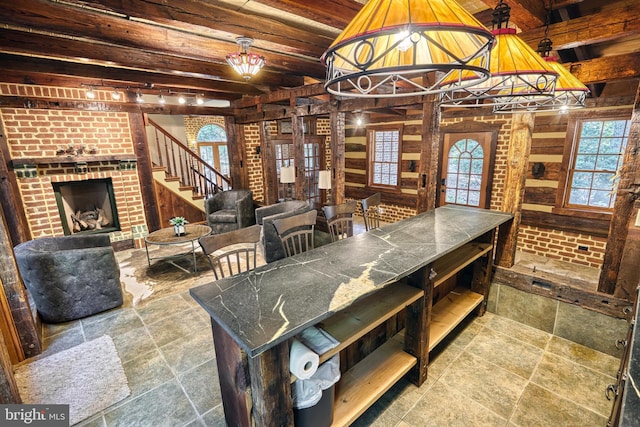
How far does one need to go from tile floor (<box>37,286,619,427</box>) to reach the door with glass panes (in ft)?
9.08

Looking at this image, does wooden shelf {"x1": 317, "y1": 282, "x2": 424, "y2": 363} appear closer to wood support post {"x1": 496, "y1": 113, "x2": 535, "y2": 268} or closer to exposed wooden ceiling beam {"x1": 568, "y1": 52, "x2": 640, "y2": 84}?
wood support post {"x1": 496, "y1": 113, "x2": 535, "y2": 268}

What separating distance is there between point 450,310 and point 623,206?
4.75 ft

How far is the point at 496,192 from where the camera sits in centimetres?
479

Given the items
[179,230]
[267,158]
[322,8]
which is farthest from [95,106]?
[322,8]

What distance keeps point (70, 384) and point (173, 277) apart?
1763mm

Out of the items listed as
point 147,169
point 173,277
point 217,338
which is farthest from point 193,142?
point 217,338

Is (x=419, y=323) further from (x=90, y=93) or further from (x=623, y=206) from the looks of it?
(x=90, y=93)

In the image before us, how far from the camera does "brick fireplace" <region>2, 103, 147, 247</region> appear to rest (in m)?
4.05

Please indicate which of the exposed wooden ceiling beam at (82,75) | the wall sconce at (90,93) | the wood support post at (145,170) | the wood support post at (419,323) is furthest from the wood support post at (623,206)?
the wall sconce at (90,93)

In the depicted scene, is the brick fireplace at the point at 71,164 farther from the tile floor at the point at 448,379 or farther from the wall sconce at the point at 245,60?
the wall sconce at the point at 245,60

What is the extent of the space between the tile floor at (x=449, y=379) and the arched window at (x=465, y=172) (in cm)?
283

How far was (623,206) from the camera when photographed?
6.91 feet

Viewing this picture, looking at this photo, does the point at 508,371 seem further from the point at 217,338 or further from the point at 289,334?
the point at 217,338

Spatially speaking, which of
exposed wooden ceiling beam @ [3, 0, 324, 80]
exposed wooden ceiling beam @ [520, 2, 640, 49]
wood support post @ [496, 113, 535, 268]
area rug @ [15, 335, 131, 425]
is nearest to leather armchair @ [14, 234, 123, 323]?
area rug @ [15, 335, 131, 425]
